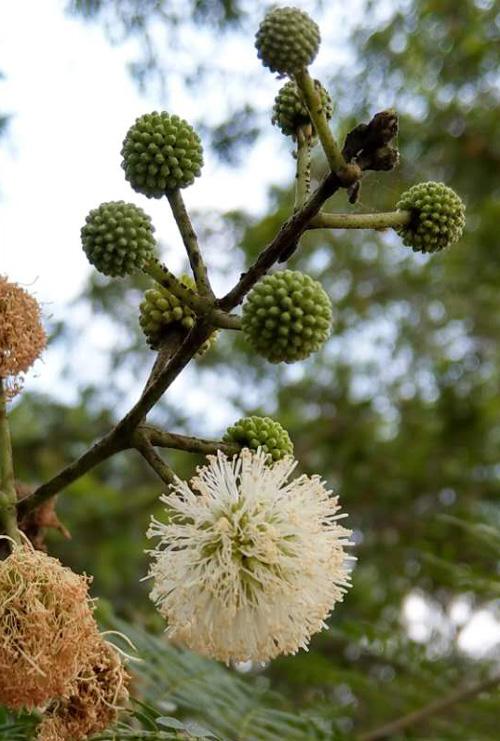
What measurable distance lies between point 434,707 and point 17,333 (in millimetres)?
2872

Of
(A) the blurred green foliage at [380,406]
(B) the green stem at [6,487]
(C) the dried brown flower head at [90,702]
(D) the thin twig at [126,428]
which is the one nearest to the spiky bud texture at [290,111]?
(D) the thin twig at [126,428]

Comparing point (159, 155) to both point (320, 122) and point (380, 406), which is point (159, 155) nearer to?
point (320, 122)

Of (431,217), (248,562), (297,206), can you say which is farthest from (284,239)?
(248,562)

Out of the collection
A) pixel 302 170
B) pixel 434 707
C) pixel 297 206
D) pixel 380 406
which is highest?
pixel 380 406

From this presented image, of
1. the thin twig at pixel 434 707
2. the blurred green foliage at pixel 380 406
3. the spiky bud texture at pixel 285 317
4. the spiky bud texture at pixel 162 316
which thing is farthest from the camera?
the blurred green foliage at pixel 380 406

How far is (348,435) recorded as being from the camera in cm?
838

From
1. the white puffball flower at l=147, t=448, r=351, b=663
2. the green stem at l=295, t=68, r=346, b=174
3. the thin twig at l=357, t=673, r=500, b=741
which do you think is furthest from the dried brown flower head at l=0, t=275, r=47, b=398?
the thin twig at l=357, t=673, r=500, b=741

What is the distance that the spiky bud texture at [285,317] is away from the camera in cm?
215

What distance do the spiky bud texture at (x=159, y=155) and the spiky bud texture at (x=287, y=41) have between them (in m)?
0.34

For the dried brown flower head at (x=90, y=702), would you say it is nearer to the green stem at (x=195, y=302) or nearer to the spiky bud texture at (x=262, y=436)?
the spiky bud texture at (x=262, y=436)

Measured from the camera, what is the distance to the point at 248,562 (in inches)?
91.4

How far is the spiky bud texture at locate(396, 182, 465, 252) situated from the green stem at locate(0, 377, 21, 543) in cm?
118

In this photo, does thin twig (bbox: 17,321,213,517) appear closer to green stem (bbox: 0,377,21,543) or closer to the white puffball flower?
green stem (bbox: 0,377,21,543)

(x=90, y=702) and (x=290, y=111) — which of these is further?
(x=290, y=111)
